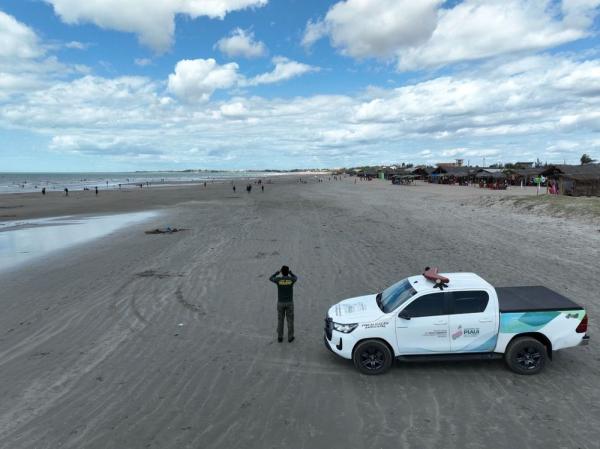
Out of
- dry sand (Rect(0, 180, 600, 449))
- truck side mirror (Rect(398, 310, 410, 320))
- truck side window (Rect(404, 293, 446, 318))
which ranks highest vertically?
truck side window (Rect(404, 293, 446, 318))

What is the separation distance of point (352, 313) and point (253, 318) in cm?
363

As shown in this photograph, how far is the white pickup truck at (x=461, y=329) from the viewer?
742 centimetres

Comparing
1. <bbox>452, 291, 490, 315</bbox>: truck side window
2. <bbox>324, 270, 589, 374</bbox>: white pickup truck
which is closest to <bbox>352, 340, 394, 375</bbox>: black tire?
<bbox>324, 270, 589, 374</bbox>: white pickup truck

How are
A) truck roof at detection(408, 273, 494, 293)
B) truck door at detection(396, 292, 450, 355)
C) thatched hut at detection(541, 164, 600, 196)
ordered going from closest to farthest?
truck door at detection(396, 292, 450, 355) → truck roof at detection(408, 273, 494, 293) → thatched hut at detection(541, 164, 600, 196)

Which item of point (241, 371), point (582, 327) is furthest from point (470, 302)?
point (241, 371)

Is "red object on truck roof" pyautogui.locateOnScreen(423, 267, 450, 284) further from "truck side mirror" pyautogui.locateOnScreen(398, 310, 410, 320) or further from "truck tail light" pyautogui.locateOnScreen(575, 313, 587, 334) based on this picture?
"truck tail light" pyautogui.locateOnScreen(575, 313, 587, 334)

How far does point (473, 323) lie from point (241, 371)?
4.45 m

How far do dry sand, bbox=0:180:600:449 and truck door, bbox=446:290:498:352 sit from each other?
611mm

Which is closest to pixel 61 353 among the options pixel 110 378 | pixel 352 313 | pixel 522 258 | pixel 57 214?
pixel 110 378

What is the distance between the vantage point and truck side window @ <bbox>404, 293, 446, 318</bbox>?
7570mm

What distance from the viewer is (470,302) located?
7.55 metres

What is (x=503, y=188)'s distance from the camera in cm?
6297

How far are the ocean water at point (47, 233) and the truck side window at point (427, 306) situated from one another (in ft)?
54.3

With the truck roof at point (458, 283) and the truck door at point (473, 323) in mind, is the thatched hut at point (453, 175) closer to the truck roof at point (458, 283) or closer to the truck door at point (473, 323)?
the truck roof at point (458, 283)
